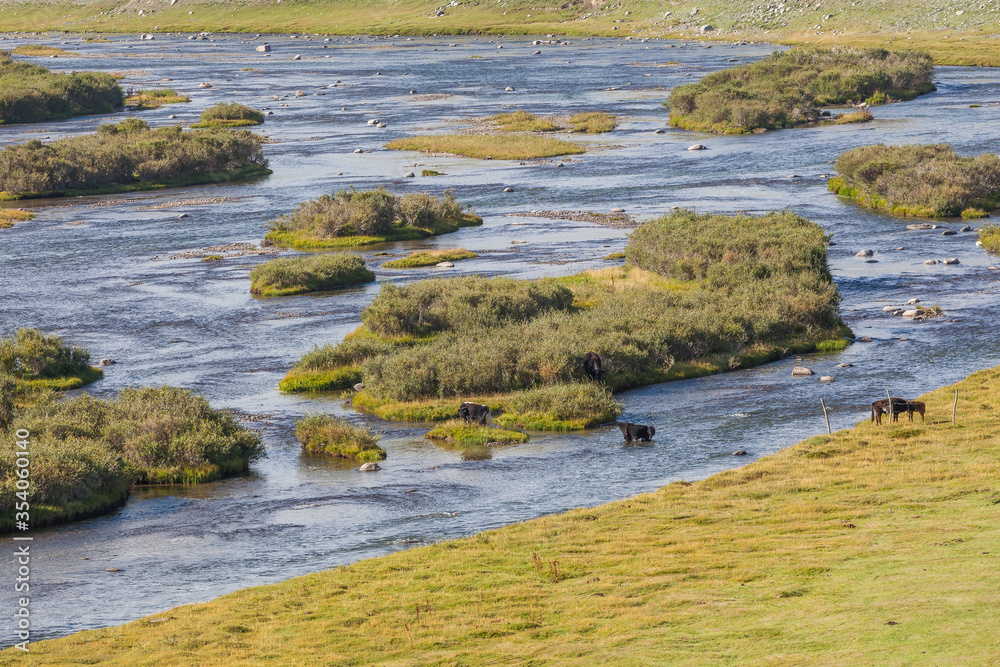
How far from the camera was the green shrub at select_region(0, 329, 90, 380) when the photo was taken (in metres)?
46.3

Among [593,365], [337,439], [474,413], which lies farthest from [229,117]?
[337,439]

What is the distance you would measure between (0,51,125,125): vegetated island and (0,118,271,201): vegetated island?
4032cm

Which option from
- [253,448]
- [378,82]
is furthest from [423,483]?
[378,82]

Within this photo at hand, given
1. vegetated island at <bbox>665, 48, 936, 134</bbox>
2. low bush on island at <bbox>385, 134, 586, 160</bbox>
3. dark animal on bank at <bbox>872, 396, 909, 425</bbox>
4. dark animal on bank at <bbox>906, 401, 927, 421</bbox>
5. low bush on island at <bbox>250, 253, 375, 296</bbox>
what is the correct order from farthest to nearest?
vegetated island at <bbox>665, 48, 936, 134</bbox> → low bush on island at <bbox>385, 134, 586, 160</bbox> → low bush on island at <bbox>250, 253, 375, 296</bbox> → dark animal on bank at <bbox>872, 396, 909, 425</bbox> → dark animal on bank at <bbox>906, 401, 927, 421</bbox>

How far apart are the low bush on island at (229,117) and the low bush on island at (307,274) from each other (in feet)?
216

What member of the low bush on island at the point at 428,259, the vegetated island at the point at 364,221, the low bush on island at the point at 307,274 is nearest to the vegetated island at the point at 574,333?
the low bush on island at the point at 428,259

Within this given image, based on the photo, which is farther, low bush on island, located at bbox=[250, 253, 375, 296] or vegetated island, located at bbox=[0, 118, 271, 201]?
vegetated island, located at bbox=[0, 118, 271, 201]

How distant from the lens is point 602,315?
4881 cm

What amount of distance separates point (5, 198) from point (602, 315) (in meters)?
61.6

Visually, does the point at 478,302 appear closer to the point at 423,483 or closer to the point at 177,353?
the point at 177,353

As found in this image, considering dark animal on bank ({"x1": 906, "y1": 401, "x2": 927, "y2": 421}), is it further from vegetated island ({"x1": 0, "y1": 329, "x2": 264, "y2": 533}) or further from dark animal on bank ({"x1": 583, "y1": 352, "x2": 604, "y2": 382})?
vegetated island ({"x1": 0, "y1": 329, "x2": 264, "y2": 533})

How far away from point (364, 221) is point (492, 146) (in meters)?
34.3

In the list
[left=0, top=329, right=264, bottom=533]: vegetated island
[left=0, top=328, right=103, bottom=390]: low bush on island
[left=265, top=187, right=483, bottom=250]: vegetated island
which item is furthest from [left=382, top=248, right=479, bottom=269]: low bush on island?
[left=0, top=329, right=264, bottom=533]: vegetated island

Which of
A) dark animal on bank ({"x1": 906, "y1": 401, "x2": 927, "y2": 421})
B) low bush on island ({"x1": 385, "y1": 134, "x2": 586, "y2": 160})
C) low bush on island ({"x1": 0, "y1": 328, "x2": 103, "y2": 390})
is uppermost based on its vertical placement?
low bush on island ({"x1": 385, "y1": 134, "x2": 586, "y2": 160})
